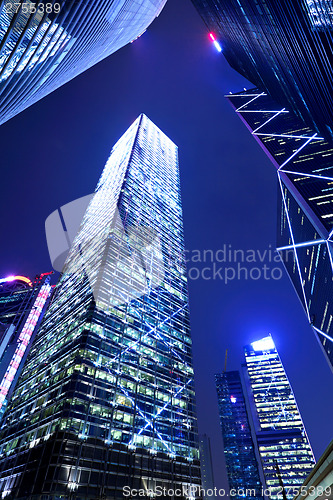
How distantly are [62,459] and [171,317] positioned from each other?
119ft

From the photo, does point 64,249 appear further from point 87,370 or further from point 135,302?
point 87,370

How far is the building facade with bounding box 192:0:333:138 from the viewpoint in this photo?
41281mm

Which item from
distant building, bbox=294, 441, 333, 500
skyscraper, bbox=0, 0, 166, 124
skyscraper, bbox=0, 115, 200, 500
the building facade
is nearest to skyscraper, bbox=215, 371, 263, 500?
skyscraper, bbox=0, 115, 200, 500

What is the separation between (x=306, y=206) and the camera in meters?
74.8

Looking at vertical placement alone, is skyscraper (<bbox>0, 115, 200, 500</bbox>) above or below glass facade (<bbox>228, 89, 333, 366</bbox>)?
below

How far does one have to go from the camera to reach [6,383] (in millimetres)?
66688

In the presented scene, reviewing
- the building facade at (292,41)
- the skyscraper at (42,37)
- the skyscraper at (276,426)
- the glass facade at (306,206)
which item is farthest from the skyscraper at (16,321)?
the skyscraper at (276,426)

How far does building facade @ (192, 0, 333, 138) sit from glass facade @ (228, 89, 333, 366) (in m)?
16.2

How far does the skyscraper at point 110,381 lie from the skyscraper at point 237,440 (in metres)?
121

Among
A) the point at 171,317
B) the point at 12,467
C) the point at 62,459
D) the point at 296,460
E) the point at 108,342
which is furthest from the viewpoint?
the point at 296,460

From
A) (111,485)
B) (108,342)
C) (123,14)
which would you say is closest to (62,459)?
(111,485)

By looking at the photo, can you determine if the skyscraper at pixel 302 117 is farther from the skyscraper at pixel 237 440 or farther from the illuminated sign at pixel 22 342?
the skyscraper at pixel 237 440

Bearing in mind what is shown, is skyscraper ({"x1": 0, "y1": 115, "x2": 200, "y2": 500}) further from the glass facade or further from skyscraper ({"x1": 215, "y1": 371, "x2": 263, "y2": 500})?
skyscraper ({"x1": 215, "y1": 371, "x2": 263, "y2": 500})

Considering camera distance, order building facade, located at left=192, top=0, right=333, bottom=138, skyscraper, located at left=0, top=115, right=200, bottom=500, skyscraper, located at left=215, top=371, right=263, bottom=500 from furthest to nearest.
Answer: skyscraper, located at left=215, top=371, right=263, bottom=500, building facade, located at left=192, top=0, right=333, bottom=138, skyscraper, located at left=0, top=115, right=200, bottom=500
